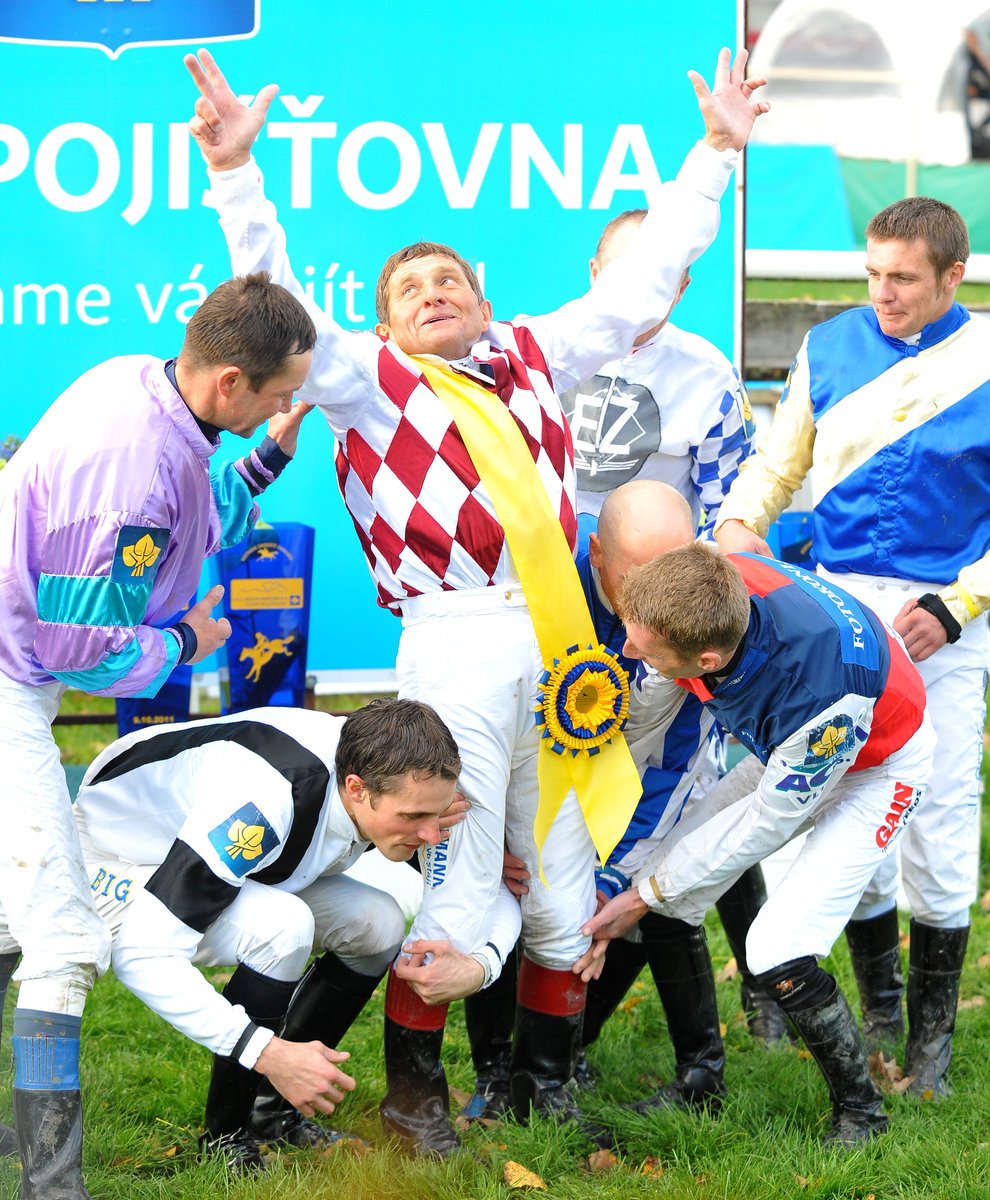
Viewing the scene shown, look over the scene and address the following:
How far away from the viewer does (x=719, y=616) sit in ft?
10.2

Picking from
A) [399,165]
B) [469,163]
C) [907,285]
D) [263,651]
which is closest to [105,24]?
[399,165]

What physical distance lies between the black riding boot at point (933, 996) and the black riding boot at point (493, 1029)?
1066 millimetres

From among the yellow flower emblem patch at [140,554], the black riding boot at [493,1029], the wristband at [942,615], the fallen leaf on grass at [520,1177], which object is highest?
the yellow flower emblem patch at [140,554]

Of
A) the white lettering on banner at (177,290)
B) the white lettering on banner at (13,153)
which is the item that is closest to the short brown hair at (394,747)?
the white lettering on banner at (177,290)

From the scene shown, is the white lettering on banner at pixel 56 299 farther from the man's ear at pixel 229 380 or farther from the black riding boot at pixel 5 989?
the black riding boot at pixel 5 989

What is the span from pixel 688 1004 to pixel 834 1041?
1.51 ft

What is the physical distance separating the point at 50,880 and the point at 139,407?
0.98 metres

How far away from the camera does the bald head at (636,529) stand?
3.46m

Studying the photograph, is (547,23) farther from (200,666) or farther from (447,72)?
(200,666)

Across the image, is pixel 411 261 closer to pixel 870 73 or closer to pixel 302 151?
pixel 302 151

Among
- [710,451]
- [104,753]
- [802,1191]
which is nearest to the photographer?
[802,1191]

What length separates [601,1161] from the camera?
11.4 ft

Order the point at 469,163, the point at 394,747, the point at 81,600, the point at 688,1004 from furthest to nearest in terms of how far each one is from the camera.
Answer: the point at 469,163 < the point at 688,1004 < the point at 394,747 < the point at 81,600

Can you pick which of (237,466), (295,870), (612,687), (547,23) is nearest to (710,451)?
(612,687)
